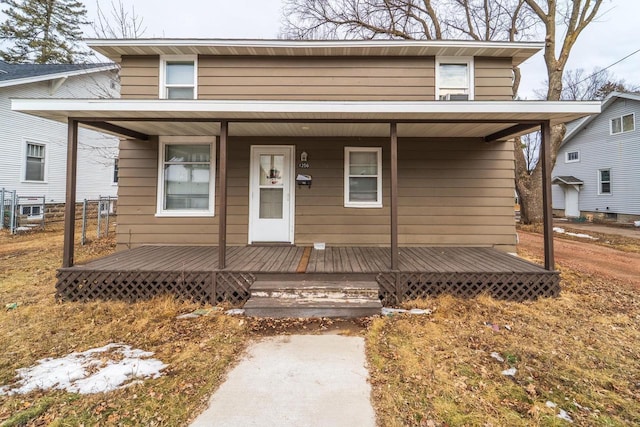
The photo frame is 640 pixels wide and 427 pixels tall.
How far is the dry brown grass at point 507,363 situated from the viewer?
2094 millimetres

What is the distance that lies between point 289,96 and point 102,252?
5.50m

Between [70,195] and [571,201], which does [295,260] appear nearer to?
[70,195]

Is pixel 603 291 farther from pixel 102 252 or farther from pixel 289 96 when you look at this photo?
pixel 102 252

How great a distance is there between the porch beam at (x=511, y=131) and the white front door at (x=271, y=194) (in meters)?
3.83

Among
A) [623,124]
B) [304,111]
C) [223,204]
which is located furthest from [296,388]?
[623,124]

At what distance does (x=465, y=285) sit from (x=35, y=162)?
14823 millimetres

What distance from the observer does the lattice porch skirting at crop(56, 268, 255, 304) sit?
4156 mm

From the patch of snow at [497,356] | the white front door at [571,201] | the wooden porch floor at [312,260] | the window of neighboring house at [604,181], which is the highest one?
the window of neighboring house at [604,181]

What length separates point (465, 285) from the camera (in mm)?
4215

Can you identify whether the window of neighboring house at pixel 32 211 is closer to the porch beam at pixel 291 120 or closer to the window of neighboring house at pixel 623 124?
the porch beam at pixel 291 120

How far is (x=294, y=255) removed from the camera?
5203 millimetres

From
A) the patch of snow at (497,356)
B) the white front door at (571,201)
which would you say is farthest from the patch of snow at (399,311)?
the white front door at (571,201)

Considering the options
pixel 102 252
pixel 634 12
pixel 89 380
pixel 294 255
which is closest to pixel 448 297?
pixel 294 255

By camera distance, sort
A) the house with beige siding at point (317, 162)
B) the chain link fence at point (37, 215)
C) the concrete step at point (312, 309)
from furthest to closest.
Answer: the chain link fence at point (37, 215) < the house with beige siding at point (317, 162) < the concrete step at point (312, 309)
